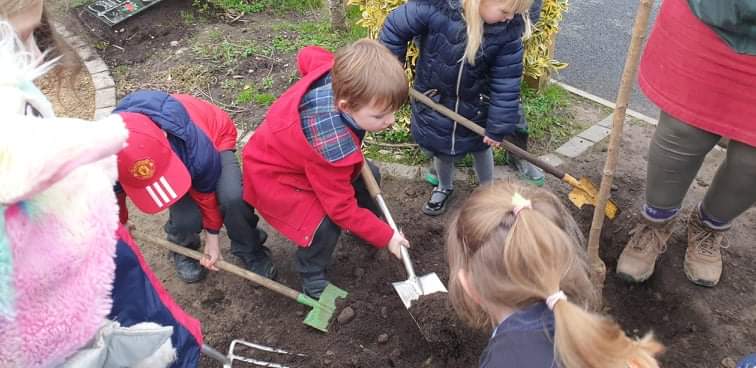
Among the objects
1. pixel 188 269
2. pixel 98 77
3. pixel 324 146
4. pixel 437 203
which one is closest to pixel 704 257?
pixel 437 203

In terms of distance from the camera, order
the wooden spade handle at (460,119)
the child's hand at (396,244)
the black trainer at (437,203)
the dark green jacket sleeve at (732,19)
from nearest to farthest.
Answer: the dark green jacket sleeve at (732,19), the child's hand at (396,244), the wooden spade handle at (460,119), the black trainer at (437,203)

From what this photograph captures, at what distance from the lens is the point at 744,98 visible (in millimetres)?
2178

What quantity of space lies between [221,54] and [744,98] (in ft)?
12.9

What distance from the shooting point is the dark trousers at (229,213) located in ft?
8.79

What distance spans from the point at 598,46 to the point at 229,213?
4.29 metres

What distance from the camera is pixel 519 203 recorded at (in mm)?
1494

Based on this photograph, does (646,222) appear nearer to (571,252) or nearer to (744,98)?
(744,98)

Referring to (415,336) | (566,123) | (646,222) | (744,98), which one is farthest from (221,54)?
(744,98)

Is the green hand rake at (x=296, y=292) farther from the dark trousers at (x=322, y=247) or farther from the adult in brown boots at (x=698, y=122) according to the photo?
the adult in brown boots at (x=698, y=122)

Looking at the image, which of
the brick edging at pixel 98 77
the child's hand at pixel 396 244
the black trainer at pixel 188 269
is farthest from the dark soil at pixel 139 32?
the child's hand at pixel 396 244

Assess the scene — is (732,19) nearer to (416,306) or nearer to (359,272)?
(416,306)

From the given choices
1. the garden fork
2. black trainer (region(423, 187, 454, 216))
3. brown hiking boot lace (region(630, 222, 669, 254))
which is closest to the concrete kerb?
black trainer (region(423, 187, 454, 216))

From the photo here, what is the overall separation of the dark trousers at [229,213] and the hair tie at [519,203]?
1.53 meters

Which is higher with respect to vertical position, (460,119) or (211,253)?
(460,119)
